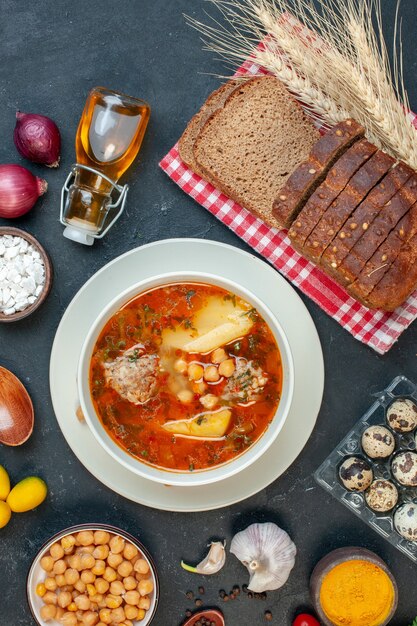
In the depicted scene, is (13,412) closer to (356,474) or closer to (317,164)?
(356,474)

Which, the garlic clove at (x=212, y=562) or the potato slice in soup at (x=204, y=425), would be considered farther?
the garlic clove at (x=212, y=562)

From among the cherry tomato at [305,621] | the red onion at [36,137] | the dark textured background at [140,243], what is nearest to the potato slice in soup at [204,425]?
the dark textured background at [140,243]

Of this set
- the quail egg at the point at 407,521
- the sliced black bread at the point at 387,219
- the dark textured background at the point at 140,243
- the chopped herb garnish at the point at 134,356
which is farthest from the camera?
the dark textured background at the point at 140,243

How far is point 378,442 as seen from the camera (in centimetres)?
307

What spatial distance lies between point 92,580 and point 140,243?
1639 millimetres

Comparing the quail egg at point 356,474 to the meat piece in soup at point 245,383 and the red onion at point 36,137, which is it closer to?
the meat piece in soup at point 245,383

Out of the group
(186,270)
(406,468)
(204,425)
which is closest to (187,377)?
(204,425)

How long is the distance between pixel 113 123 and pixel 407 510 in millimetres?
2227

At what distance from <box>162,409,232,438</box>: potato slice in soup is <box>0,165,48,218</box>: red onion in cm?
123

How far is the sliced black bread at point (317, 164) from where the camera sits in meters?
2.89

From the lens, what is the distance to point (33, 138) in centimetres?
314

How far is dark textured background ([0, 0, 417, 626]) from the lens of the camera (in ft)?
10.8

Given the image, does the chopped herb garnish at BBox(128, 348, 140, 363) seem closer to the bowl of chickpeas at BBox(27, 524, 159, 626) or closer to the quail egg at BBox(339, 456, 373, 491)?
the bowl of chickpeas at BBox(27, 524, 159, 626)

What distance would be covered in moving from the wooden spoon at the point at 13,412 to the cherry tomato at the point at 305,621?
5.19ft
